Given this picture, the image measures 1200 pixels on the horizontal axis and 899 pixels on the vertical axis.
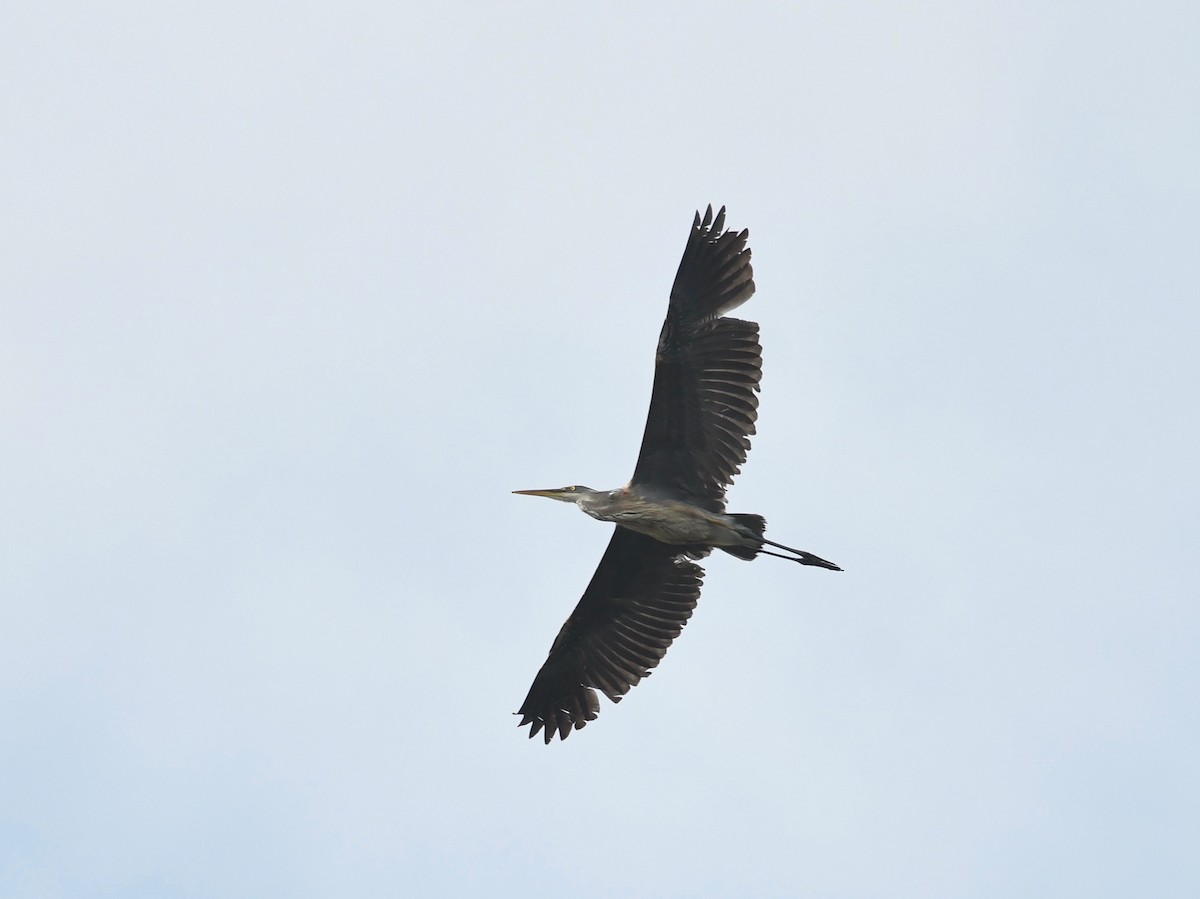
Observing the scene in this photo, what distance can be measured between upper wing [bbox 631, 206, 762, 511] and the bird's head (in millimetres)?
1188

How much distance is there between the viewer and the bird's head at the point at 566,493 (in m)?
18.0

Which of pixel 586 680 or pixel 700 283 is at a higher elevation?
pixel 700 283

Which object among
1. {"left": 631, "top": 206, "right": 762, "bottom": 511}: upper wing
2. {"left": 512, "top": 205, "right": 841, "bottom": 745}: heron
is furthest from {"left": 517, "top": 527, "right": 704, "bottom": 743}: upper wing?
{"left": 631, "top": 206, "right": 762, "bottom": 511}: upper wing

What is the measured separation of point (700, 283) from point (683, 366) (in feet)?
2.73

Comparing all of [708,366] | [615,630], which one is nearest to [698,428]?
[708,366]

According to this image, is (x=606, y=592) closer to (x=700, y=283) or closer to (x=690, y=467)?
(x=690, y=467)

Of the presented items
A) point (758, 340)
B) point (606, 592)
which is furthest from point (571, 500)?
point (758, 340)

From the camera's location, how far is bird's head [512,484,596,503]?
18.0 metres

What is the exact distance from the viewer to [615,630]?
61.0ft

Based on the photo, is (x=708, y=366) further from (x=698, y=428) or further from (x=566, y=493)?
(x=566, y=493)

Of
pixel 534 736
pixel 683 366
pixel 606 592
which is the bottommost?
pixel 534 736

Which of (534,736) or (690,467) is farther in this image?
(534,736)

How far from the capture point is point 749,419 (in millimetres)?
16953

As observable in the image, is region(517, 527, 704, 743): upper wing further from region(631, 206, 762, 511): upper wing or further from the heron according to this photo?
region(631, 206, 762, 511): upper wing
